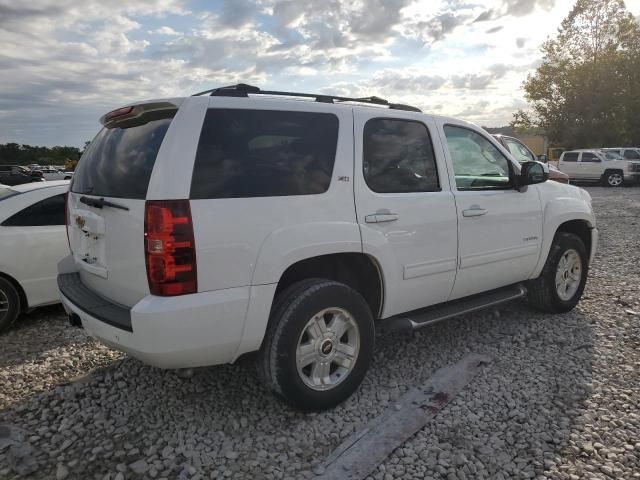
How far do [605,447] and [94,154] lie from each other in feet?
11.7

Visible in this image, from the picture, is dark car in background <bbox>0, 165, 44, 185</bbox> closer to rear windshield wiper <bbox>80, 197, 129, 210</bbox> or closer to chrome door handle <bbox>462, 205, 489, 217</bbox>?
rear windshield wiper <bbox>80, 197, 129, 210</bbox>

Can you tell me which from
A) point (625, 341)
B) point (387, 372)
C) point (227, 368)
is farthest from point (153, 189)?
point (625, 341)

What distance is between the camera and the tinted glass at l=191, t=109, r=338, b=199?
102 inches

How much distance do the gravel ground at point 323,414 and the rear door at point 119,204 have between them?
0.84 m

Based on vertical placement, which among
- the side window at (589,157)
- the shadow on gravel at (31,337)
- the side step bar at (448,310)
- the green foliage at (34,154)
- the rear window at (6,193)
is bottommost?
the shadow on gravel at (31,337)

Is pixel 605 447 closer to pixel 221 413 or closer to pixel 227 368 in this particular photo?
pixel 221 413

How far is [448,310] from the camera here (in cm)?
371

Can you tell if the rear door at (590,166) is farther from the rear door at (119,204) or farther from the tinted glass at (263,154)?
the rear door at (119,204)

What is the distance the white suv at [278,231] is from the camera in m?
2.49

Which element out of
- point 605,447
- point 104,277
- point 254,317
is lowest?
point 605,447

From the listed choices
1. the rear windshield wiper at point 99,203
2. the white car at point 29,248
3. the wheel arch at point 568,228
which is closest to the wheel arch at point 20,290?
the white car at point 29,248

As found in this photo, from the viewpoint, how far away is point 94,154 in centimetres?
323

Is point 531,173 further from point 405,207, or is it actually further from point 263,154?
point 263,154

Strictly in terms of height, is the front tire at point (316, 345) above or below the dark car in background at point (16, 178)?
below
